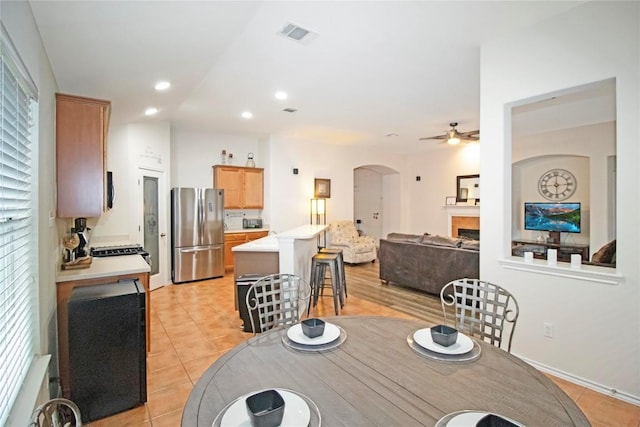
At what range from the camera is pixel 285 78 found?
385 cm

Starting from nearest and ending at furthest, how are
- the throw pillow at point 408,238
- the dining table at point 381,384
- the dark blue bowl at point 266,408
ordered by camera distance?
the dark blue bowl at point 266,408
the dining table at point 381,384
the throw pillow at point 408,238

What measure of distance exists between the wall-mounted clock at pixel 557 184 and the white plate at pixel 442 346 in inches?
255

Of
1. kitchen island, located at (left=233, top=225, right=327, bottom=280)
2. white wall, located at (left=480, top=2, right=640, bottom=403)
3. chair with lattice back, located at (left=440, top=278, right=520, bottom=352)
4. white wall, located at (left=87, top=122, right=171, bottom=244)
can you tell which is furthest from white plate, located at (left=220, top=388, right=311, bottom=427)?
white wall, located at (left=87, top=122, right=171, bottom=244)

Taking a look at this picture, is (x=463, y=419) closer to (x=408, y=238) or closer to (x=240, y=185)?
(x=408, y=238)

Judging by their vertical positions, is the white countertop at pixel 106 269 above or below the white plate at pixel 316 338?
above

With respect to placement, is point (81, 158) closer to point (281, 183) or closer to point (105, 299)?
point (105, 299)

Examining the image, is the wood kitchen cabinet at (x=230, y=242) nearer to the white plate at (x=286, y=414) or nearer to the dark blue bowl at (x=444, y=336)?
the dark blue bowl at (x=444, y=336)

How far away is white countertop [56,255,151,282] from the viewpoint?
2.58 metres

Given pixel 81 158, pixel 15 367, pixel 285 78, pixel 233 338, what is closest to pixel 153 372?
pixel 233 338

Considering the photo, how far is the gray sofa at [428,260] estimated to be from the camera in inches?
174

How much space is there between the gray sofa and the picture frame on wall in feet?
8.32

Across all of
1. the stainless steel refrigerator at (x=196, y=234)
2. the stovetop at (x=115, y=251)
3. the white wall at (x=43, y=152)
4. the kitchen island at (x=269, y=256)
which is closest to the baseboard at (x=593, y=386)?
the kitchen island at (x=269, y=256)

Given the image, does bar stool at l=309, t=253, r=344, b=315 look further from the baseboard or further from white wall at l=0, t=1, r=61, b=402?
white wall at l=0, t=1, r=61, b=402

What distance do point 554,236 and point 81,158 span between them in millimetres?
7697
